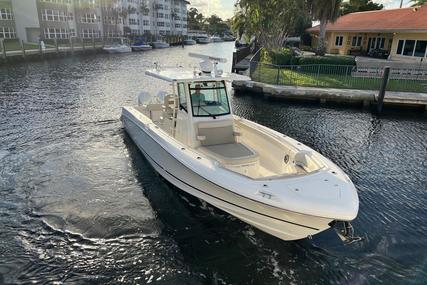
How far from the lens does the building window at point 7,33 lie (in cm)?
4681

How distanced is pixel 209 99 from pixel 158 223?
3.51 meters

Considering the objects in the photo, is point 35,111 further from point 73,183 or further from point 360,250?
point 360,250

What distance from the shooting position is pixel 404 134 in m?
13.9

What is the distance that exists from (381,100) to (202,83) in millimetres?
12633

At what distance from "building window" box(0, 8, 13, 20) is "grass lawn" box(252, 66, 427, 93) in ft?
141

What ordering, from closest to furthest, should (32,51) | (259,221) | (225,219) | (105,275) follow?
(105,275) < (259,221) < (225,219) < (32,51)

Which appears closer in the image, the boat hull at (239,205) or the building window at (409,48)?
the boat hull at (239,205)

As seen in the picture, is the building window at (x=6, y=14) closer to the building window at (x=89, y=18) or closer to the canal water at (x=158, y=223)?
the building window at (x=89, y=18)

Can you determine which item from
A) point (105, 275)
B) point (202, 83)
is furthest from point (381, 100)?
point (105, 275)

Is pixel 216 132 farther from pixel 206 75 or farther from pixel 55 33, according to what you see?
pixel 55 33

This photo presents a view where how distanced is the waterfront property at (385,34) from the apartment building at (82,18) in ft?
142

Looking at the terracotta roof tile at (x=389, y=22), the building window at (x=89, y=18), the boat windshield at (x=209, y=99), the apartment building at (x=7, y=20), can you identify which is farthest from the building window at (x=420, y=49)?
the building window at (x=89, y=18)

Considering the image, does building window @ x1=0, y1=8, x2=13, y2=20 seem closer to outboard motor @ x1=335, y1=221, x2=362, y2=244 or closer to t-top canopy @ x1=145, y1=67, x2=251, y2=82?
t-top canopy @ x1=145, y1=67, x2=251, y2=82

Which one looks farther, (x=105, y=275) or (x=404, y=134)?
(x=404, y=134)
